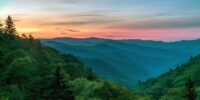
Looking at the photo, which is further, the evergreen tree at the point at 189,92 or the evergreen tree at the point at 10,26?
the evergreen tree at the point at 10,26

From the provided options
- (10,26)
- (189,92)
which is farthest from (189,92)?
(10,26)

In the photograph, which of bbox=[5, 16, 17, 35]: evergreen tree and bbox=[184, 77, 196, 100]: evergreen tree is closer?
bbox=[184, 77, 196, 100]: evergreen tree

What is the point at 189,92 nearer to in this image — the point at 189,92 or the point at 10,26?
the point at 189,92

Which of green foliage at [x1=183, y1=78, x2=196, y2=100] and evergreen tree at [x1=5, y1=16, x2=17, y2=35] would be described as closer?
green foliage at [x1=183, y1=78, x2=196, y2=100]

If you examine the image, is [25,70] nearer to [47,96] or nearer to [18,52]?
[18,52]

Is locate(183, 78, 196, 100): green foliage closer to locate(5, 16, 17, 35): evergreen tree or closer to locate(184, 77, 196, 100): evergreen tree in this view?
locate(184, 77, 196, 100): evergreen tree

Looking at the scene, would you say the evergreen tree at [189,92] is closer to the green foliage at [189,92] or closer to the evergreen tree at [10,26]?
the green foliage at [189,92]

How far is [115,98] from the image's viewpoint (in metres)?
87.4

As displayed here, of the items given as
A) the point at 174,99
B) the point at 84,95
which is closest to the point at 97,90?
the point at 84,95

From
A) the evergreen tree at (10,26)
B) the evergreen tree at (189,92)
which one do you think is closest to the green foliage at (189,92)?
the evergreen tree at (189,92)

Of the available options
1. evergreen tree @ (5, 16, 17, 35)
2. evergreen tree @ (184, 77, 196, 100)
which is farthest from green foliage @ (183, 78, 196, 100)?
evergreen tree @ (5, 16, 17, 35)

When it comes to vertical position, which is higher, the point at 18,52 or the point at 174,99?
the point at 18,52

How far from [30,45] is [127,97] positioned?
A: 312ft

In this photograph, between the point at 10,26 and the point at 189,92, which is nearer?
the point at 189,92
